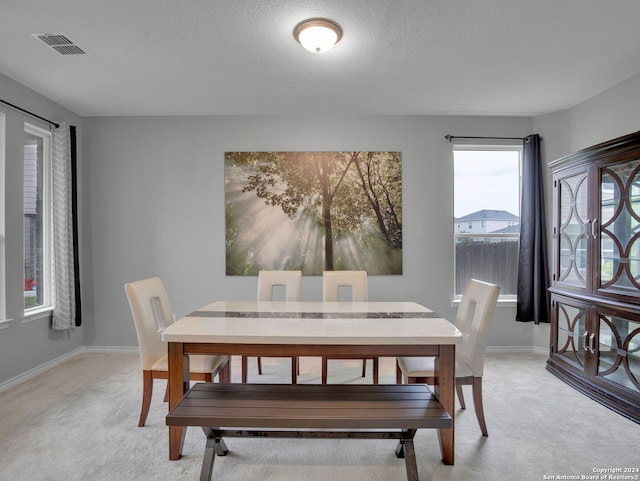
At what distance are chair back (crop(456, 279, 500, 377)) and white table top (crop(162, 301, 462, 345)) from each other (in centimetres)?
22

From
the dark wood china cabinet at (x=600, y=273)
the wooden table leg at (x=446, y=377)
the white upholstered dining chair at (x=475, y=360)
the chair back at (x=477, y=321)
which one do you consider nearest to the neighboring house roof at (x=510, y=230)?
the dark wood china cabinet at (x=600, y=273)

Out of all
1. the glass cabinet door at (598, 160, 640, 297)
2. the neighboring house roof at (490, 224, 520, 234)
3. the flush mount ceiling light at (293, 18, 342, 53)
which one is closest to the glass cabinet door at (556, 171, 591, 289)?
the glass cabinet door at (598, 160, 640, 297)

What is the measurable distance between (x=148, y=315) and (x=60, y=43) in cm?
195

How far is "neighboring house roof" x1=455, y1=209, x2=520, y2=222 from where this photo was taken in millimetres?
3957

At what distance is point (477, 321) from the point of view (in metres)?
2.19

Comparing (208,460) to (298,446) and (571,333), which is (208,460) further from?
(571,333)

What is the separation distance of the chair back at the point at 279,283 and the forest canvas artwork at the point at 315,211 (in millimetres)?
738

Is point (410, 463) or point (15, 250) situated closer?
point (410, 463)

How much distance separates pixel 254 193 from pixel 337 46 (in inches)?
71.7

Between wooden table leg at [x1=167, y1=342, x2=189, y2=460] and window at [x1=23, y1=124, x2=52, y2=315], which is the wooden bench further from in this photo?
window at [x1=23, y1=124, x2=52, y2=315]

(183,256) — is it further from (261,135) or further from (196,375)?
(196,375)

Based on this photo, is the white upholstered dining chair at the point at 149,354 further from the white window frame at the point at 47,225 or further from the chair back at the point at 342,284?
the white window frame at the point at 47,225

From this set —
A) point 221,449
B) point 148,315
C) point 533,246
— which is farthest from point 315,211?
point 221,449

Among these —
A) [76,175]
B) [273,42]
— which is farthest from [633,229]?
[76,175]
